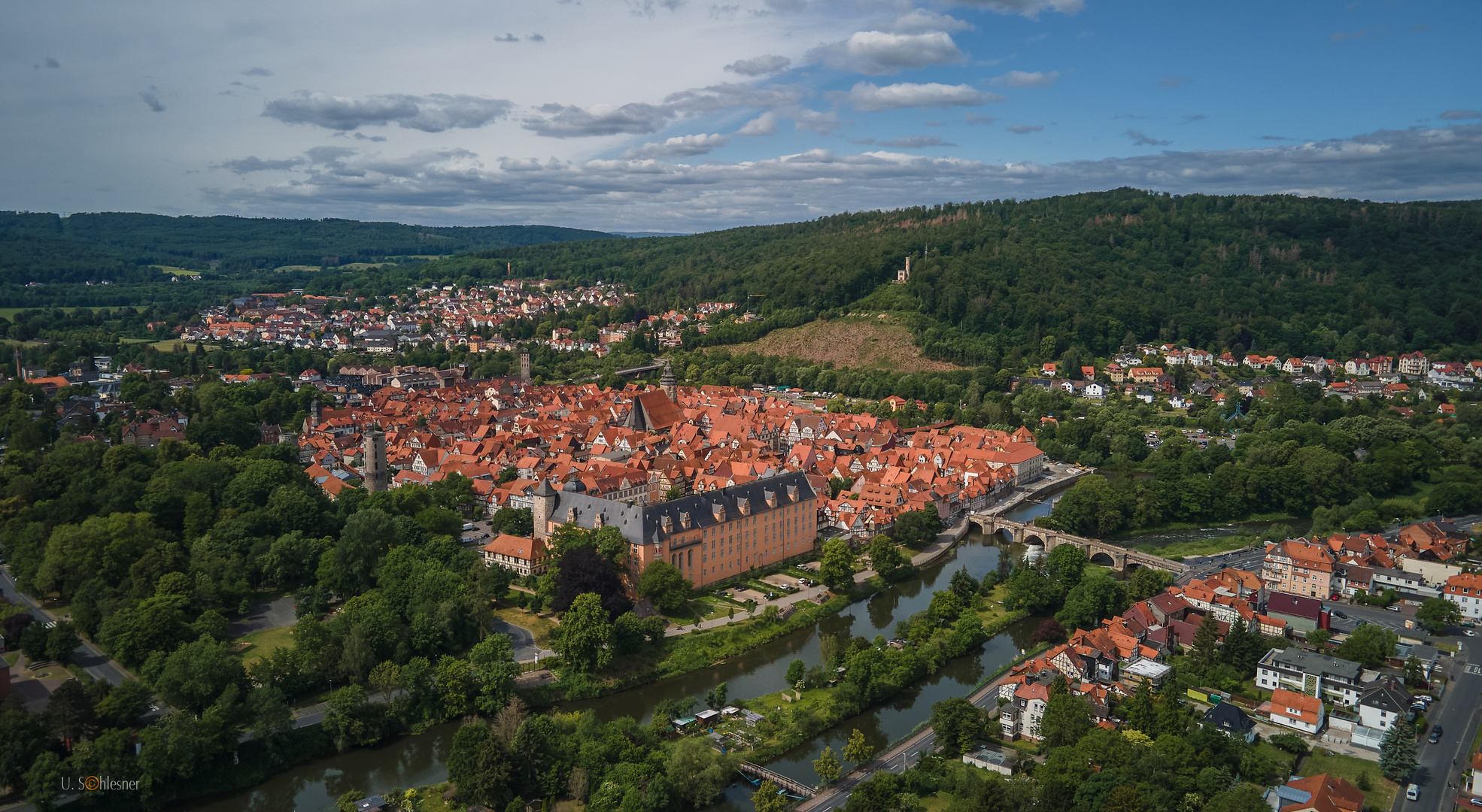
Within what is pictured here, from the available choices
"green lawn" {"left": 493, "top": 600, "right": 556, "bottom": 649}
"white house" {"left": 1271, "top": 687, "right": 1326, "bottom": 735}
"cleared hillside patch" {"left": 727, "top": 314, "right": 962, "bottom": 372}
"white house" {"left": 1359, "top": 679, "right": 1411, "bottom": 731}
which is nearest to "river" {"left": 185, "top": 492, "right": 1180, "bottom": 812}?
"green lawn" {"left": 493, "top": 600, "right": 556, "bottom": 649}

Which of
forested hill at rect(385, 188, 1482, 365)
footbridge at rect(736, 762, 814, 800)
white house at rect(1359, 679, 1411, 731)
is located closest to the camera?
footbridge at rect(736, 762, 814, 800)

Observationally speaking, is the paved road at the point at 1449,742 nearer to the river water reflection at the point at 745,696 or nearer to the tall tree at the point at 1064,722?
the tall tree at the point at 1064,722

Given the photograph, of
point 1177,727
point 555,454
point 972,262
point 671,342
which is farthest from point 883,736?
point 972,262

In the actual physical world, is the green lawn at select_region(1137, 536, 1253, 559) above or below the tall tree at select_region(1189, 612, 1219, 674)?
below

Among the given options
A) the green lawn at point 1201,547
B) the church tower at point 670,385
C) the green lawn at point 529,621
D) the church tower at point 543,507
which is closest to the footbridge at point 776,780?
the green lawn at point 529,621

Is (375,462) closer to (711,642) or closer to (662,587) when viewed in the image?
(662,587)

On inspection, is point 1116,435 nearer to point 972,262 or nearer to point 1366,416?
point 1366,416

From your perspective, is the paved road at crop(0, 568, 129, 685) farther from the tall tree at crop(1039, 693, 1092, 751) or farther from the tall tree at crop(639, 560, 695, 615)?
the tall tree at crop(1039, 693, 1092, 751)
